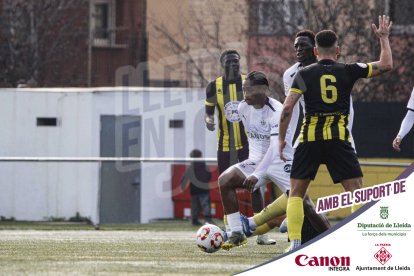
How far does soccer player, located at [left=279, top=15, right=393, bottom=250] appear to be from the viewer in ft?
41.2

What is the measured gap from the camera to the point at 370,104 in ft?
85.8

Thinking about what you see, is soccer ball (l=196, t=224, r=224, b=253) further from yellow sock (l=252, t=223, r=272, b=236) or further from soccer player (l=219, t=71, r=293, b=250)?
yellow sock (l=252, t=223, r=272, b=236)

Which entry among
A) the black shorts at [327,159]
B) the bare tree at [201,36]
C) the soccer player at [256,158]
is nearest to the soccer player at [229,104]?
the soccer player at [256,158]

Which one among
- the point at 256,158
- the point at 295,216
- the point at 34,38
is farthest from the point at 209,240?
the point at 34,38

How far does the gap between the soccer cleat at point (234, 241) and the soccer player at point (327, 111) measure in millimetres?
2059

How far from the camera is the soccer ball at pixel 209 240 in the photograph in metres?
14.2

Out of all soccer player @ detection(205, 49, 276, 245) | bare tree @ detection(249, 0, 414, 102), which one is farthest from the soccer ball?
bare tree @ detection(249, 0, 414, 102)

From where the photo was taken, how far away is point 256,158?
48.3ft

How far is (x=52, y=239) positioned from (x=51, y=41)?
57.7 ft

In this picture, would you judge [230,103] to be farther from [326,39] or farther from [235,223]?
[326,39]

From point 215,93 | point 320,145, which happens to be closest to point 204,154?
point 215,93

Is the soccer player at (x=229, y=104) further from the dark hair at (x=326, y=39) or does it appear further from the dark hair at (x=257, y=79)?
the dark hair at (x=326, y=39)

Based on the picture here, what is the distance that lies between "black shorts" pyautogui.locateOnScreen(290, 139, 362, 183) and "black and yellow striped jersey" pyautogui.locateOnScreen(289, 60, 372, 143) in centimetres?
6

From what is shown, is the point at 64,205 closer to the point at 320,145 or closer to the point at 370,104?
the point at 370,104
